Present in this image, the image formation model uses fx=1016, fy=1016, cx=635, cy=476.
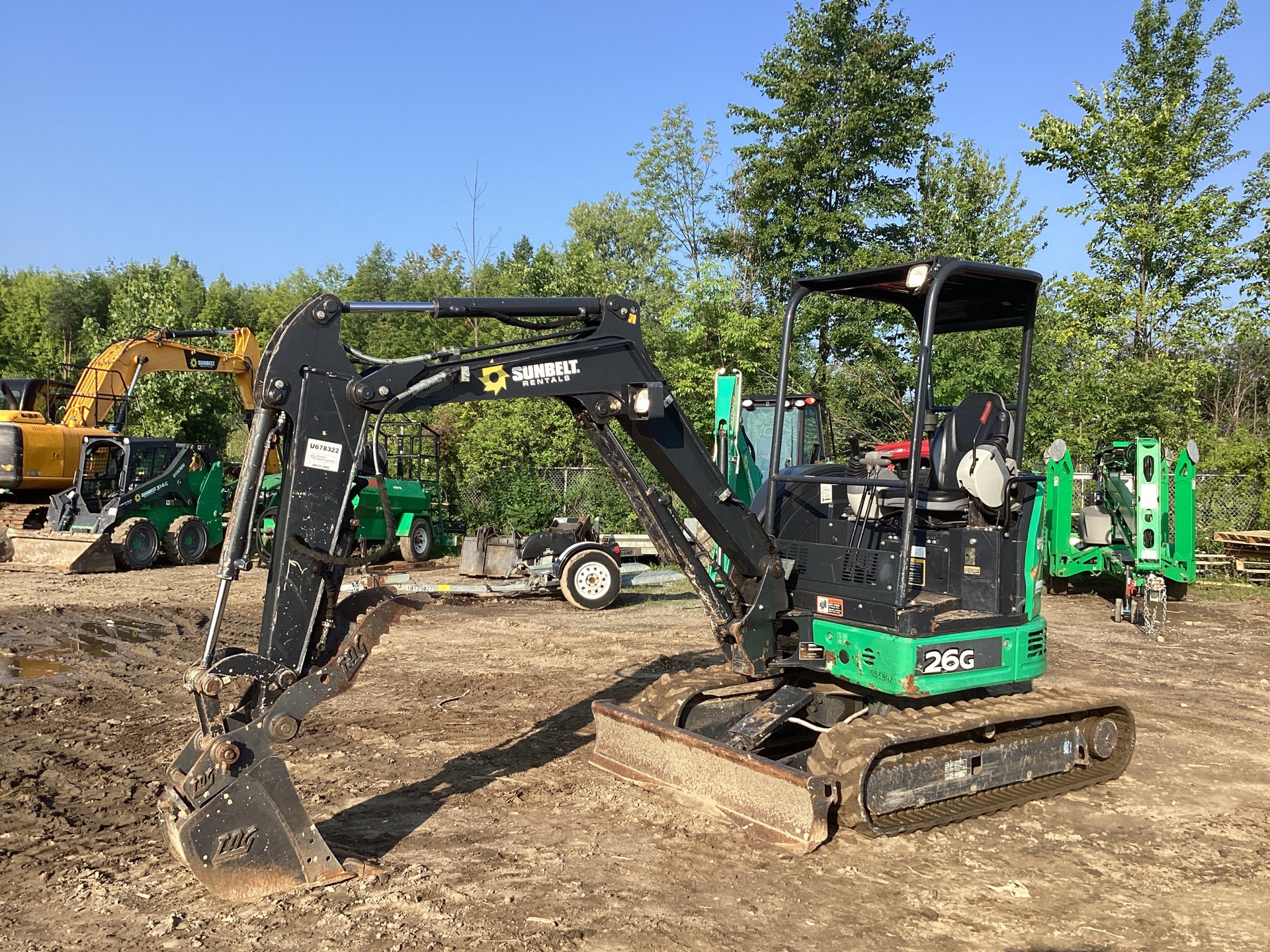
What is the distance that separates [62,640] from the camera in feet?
34.5

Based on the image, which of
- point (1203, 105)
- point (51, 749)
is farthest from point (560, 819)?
point (1203, 105)

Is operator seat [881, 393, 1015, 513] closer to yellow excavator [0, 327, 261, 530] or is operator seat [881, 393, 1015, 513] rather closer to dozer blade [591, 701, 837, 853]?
dozer blade [591, 701, 837, 853]

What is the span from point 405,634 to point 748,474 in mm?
4146

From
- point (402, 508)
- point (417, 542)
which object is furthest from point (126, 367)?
point (417, 542)

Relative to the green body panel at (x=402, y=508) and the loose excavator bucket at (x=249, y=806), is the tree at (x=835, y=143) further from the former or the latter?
the loose excavator bucket at (x=249, y=806)

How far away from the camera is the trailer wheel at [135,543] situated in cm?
1619

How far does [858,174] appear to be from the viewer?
81.4ft

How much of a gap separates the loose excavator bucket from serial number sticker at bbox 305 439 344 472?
894 millimetres

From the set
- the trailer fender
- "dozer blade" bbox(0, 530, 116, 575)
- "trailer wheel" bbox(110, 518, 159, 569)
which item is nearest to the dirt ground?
the trailer fender

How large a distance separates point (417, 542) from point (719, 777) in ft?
43.7

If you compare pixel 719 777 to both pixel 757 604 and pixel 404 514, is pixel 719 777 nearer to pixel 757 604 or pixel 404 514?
pixel 757 604

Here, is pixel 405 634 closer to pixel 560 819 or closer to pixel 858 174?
pixel 560 819

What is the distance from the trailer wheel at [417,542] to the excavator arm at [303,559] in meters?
13.2

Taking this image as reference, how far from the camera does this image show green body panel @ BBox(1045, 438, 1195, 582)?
12867mm
